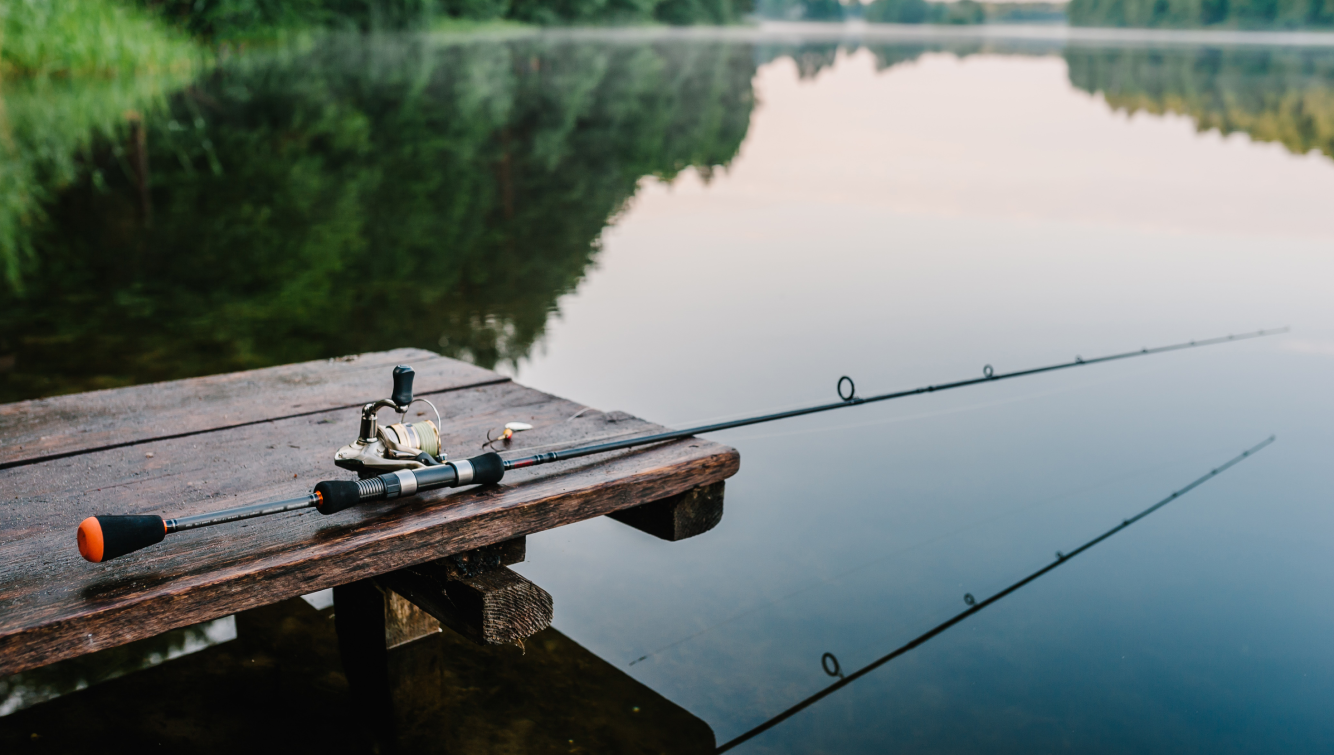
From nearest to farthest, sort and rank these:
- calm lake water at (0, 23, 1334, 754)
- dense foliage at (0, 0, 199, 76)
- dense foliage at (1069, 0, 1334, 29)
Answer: calm lake water at (0, 23, 1334, 754) → dense foliage at (0, 0, 199, 76) → dense foliage at (1069, 0, 1334, 29)

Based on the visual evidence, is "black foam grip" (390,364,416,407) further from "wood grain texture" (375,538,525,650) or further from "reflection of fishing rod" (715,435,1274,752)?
"reflection of fishing rod" (715,435,1274,752)

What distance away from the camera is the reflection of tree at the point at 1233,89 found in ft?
59.9

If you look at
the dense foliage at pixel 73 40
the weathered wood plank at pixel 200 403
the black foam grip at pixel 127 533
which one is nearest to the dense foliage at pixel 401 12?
the dense foliage at pixel 73 40

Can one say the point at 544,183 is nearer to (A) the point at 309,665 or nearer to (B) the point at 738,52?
(A) the point at 309,665

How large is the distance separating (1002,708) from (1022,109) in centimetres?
1953

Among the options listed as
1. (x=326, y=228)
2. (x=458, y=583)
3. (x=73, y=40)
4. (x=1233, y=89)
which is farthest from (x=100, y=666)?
(x=1233, y=89)

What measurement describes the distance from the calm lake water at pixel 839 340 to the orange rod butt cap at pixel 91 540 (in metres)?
1.54

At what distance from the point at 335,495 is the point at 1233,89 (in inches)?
1082

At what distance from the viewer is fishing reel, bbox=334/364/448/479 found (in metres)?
2.42

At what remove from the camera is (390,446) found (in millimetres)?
2445

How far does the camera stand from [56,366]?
17.4 feet

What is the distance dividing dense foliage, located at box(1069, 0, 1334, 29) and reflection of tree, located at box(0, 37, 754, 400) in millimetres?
75398

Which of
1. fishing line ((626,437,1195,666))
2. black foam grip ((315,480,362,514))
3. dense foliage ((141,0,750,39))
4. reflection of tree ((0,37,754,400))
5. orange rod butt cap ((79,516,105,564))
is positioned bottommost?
fishing line ((626,437,1195,666))

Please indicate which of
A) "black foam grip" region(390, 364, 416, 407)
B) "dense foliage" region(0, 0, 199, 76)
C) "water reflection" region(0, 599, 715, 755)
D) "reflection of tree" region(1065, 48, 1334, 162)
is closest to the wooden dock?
"black foam grip" region(390, 364, 416, 407)
